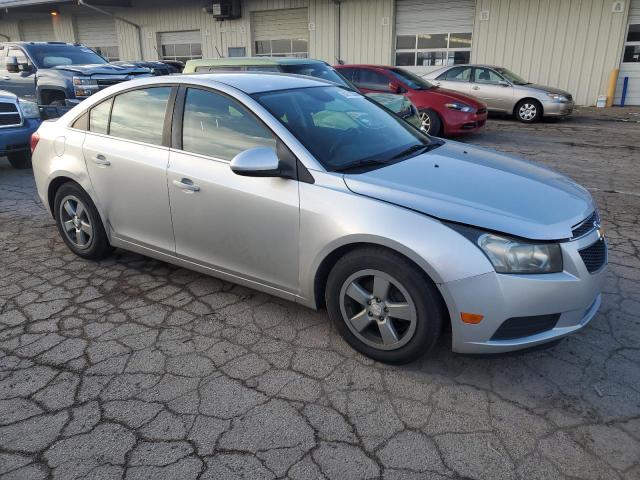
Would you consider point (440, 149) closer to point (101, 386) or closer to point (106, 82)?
point (101, 386)

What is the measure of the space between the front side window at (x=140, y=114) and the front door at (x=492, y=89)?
1122 centimetres

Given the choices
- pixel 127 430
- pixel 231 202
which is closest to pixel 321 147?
pixel 231 202

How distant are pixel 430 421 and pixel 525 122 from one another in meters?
12.1

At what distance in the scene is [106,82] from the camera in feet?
30.9

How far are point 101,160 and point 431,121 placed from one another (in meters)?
7.78

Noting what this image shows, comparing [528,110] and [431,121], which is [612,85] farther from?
[431,121]

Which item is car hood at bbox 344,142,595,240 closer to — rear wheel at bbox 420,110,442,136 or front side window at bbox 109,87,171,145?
front side window at bbox 109,87,171,145

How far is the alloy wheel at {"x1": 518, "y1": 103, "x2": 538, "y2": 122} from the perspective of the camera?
1276 centimetres

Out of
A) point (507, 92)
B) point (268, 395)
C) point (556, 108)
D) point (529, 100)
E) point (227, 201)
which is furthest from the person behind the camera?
point (507, 92)

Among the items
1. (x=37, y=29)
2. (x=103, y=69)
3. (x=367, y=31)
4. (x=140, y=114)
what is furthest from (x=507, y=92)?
(x=37, y=29)

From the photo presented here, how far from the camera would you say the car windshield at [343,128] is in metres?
3.16

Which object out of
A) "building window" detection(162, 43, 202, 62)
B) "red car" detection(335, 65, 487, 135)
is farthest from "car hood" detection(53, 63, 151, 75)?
"building window" detection(162, 43, 202, 62)

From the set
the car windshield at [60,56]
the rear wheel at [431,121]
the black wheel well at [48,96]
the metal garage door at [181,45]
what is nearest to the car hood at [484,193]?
the rear wheel at [431,121]

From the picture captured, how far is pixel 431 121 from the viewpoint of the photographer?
1038 centimetres
